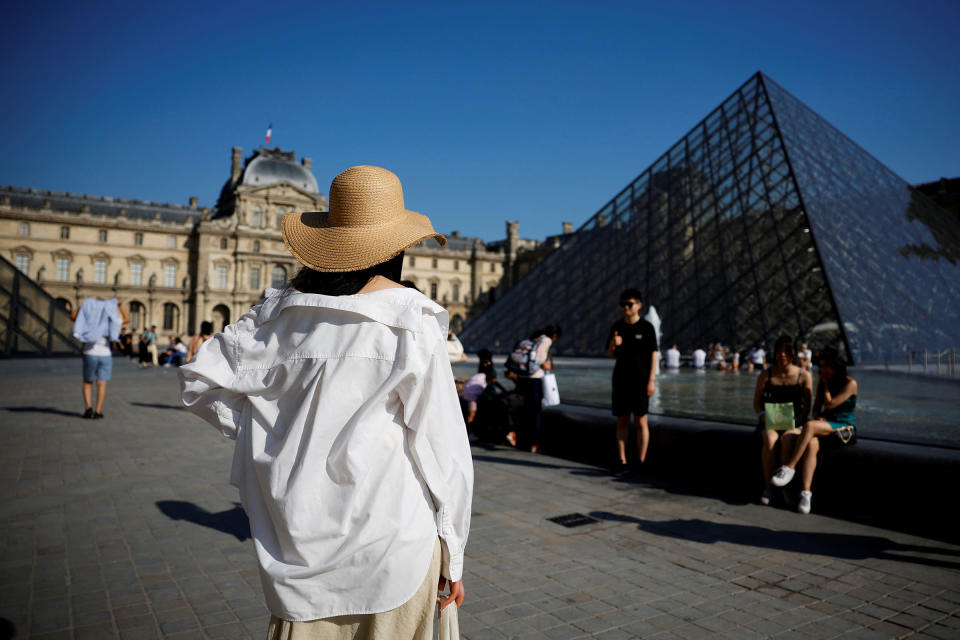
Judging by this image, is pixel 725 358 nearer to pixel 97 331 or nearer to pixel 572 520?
pixel 572 520

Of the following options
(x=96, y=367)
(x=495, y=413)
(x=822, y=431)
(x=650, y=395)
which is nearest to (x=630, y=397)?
(x=650, y=395)

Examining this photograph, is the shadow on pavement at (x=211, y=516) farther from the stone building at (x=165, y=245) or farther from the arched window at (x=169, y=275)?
the arched window at (x=169, y=275)

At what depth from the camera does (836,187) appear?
16.3 m

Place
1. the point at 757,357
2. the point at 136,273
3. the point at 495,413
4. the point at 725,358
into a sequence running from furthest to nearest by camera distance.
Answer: the point at 136,273 → the point at 725,358 → the point at 757,357 → the point at 495,413

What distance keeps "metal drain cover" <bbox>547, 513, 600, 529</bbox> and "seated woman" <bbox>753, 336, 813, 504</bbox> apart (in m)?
1.09

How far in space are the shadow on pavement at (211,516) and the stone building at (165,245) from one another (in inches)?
1770

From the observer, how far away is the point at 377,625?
1187mm

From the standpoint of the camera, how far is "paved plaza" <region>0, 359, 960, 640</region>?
2.11m

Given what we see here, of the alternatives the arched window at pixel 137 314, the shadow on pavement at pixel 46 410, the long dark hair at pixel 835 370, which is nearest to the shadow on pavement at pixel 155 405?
the shadow on pavement at pixel 46 410

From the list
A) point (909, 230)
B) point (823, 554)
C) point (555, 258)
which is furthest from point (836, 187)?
point (823, 554)

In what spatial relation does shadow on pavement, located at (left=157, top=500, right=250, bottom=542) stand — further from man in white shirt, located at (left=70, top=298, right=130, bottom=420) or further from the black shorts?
man in white shirt, located at (left=70, top=298, right=130, bottom=420)

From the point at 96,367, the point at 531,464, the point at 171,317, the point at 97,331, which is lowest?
the point at 531,464

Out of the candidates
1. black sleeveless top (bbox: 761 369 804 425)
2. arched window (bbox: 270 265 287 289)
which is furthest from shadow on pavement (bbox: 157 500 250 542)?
arched window (bbox: 270 265 287 289)

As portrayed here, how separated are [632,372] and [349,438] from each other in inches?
135
